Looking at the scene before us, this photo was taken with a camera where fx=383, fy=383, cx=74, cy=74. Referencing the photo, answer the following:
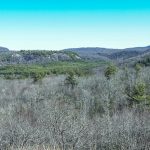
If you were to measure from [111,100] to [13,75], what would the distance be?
71557 millimetres

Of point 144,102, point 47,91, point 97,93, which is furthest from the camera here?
point 47,91

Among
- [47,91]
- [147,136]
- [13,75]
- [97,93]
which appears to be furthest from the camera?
[13,75]

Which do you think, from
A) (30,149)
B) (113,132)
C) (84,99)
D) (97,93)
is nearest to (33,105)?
(84,99)

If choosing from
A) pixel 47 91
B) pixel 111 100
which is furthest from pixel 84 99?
pixel 47 91

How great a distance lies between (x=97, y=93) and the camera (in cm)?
7750

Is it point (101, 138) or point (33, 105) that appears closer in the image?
point (101, 138)

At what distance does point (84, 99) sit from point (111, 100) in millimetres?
5823

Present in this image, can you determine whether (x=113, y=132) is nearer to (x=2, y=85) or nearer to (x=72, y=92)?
(x=72, y=92)

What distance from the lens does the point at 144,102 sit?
2148 inches

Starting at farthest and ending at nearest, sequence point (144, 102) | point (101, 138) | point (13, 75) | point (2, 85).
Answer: point (13, 75) < point (2, 85) < point (144, 102) < point (101, 138)

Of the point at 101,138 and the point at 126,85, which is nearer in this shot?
the point at 101,138

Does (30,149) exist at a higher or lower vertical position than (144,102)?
higher

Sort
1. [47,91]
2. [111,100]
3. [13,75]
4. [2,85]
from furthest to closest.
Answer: [13,75]
[2,85]
[47,91]
[111,100]

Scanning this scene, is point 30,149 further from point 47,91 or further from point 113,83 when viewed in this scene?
point 47,91
